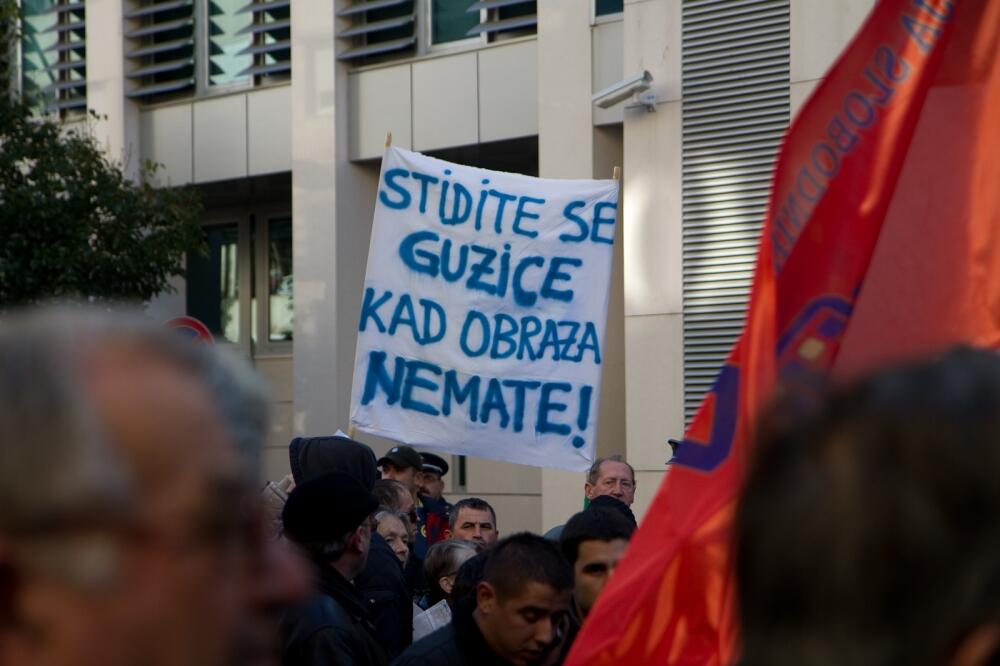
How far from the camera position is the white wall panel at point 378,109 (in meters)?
17.6

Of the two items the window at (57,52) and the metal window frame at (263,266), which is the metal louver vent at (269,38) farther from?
the window at (57,52)

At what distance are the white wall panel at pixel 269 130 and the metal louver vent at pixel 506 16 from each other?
2.62 m

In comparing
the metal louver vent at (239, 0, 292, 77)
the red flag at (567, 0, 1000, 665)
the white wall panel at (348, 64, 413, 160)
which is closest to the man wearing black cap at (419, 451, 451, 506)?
the red flag at (567, 0, 1000, 665)

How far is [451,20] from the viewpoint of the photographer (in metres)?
17.5

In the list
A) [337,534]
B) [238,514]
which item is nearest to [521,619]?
[337,534]

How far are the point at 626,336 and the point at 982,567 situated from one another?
13.4m

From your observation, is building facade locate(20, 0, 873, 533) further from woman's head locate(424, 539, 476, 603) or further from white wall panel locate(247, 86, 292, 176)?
woman's head locate(424, 539, 476, 603)

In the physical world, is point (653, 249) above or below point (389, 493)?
above

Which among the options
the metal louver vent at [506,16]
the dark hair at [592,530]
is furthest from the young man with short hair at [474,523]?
the metal louver vent at [506,16]

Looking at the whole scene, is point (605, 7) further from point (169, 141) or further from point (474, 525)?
point (474, 525)

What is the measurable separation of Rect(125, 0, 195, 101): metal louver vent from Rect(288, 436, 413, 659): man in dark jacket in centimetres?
1355

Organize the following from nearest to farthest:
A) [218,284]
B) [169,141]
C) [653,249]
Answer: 1. [653,249]
2. [169,141]
3. [218,284]

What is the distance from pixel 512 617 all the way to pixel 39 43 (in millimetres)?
17686

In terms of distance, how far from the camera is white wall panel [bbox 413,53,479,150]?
17.1 m
